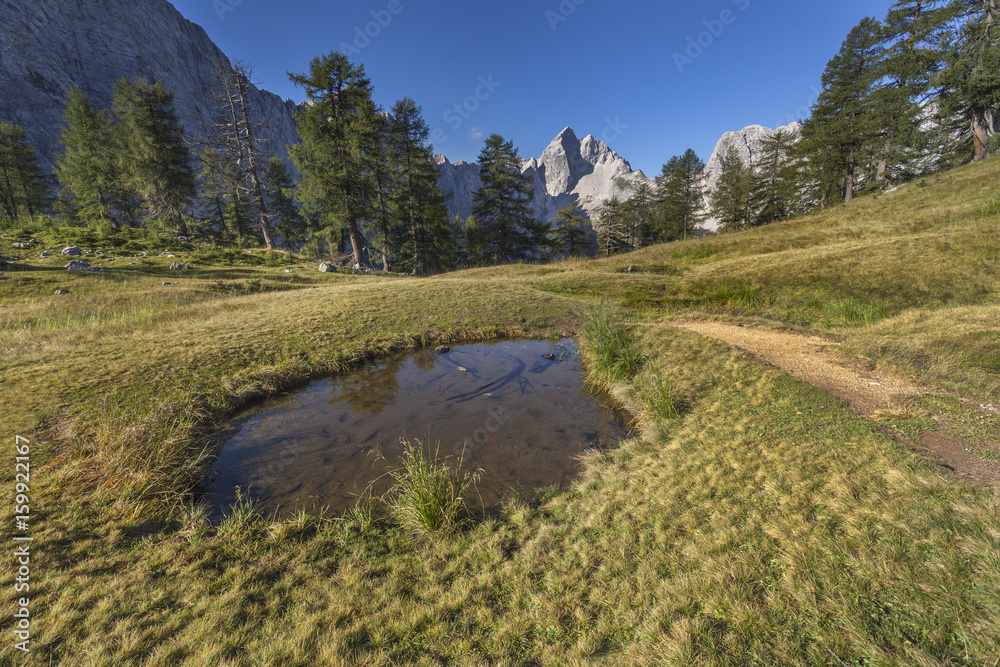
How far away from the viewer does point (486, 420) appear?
750 centimetres

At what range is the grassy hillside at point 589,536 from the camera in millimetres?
2865

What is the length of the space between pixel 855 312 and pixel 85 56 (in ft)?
448

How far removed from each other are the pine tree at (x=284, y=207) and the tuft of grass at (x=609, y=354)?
48877 mm

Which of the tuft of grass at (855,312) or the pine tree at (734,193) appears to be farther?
the pine tree at (734,193)

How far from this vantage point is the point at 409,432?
7062 millimetres

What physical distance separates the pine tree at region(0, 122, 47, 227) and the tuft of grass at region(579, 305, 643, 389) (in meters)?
58.4

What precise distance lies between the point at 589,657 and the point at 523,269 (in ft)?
85.3

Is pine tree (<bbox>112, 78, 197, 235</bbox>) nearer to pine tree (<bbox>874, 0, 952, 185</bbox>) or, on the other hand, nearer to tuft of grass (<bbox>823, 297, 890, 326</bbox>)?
tuft of grass (<bbox>823, 297, 890, 326</bbox>)

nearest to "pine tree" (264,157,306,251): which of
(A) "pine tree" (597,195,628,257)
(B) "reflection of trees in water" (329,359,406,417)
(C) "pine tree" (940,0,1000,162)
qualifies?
(A) "pine tree" (597,195,628,257)

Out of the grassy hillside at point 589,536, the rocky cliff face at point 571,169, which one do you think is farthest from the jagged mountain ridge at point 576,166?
the grassy hillside at point 589,536

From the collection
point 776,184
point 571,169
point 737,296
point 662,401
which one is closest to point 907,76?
point 776,184

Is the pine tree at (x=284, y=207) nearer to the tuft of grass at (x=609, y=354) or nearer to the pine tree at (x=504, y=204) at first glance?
the pine tree at (x=504, y=204)

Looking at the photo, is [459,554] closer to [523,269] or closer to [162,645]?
[162,645]

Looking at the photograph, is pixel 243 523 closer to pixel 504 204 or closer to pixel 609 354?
pixel 609 354
